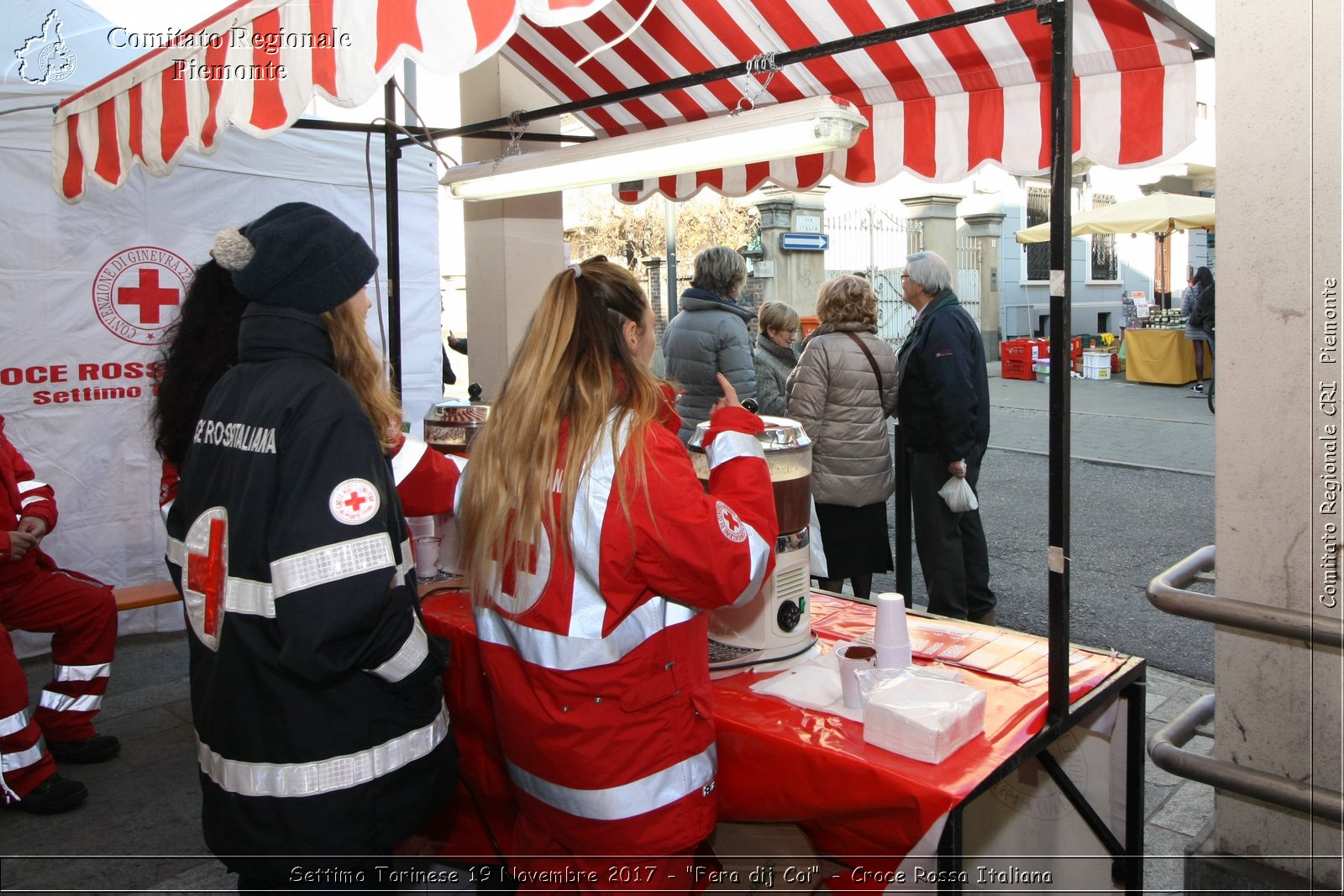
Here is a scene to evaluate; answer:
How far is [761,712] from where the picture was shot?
203 cm

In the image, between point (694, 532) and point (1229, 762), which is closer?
point (694, 532)

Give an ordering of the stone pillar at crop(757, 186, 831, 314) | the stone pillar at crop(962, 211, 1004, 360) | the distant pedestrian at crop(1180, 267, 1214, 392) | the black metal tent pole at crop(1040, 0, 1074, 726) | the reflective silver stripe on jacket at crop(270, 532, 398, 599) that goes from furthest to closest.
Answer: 1. the stone pillar at crop(962, 211, 1004, 360)
2. the stone pillar at crop(757, 186, 831, 314)
3. the distant pedestrian at crop(1180, 267, 1214, 392)
4. the black metal tent pole at crop(1040, 0, 1074, 726)
5. the reflective silver stripe on jacket at crop(270, 532, 398, 599)

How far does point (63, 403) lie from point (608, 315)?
12.7 ft

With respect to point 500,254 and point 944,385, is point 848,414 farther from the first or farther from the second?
point 500,254

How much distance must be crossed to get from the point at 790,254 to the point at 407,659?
1496 cm

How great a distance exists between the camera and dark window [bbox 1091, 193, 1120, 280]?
22734 mm

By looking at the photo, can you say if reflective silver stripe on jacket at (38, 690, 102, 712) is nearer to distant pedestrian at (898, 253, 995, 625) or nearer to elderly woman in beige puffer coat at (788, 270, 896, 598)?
elderly woman in beige puffer coat at (788, 270, 896, 598)

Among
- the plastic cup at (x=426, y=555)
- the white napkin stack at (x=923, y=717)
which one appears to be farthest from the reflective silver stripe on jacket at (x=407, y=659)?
the plastic cup at (x=426, y=555)

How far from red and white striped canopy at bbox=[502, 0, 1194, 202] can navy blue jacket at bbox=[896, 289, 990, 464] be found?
0.85 m

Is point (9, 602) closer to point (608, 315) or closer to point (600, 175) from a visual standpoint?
point (600, 175)

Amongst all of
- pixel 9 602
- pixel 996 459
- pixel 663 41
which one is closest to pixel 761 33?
pixel 663 41

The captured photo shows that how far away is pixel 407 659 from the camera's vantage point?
1741 millimetres

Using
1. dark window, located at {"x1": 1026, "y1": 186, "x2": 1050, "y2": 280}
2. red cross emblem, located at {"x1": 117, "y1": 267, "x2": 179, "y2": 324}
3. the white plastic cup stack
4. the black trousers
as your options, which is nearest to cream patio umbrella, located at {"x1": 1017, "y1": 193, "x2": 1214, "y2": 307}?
dark window, located at {"x1": 1026, "y1": 186, "x2": 1050, "y2": 280}

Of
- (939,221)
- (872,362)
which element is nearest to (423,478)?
(872,362)
